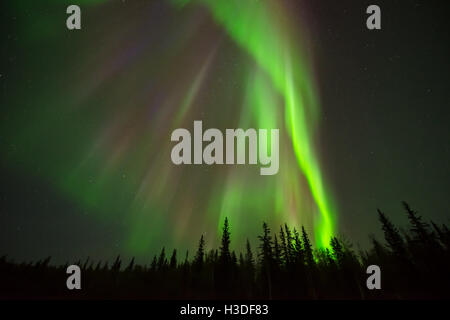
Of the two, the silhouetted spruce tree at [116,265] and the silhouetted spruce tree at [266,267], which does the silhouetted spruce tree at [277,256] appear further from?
the silhouetted spruce tree at [116,265]

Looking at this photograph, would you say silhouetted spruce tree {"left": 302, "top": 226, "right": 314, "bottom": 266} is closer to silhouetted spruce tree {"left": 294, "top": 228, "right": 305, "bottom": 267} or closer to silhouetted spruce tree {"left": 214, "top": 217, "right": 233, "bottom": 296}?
silhouetted spruce tree {"left": 294, "top": 228, "right": 305, "bottom": 267}

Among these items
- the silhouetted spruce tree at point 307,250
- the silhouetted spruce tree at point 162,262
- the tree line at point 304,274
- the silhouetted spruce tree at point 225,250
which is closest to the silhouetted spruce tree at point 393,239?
the tree line at point 304,274

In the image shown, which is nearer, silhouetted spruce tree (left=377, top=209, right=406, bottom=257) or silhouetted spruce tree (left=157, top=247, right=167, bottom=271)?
silhouetted spruce tree (left=377, top=209, right=406, bottom=257)

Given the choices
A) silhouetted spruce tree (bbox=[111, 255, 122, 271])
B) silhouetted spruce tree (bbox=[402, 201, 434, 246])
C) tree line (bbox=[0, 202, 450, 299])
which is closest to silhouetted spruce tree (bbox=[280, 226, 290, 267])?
tree line (bbox=[0, 202, 450, 299])

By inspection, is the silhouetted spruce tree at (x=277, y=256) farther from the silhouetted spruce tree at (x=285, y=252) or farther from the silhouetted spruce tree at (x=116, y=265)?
the silhouetted spruce tree at (x=116, y=265)

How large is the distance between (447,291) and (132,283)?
227ft

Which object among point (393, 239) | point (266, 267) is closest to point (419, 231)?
point (393, 239)

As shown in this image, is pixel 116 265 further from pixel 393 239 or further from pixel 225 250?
pixel 393 239

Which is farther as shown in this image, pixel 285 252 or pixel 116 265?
pixel 116 265

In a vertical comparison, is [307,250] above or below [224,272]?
above

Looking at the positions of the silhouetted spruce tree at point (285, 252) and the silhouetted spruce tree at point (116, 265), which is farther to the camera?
the silhouetted spruce tree at point (116, 265)

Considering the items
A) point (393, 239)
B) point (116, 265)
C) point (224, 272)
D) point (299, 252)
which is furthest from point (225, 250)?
point (116, 265)
